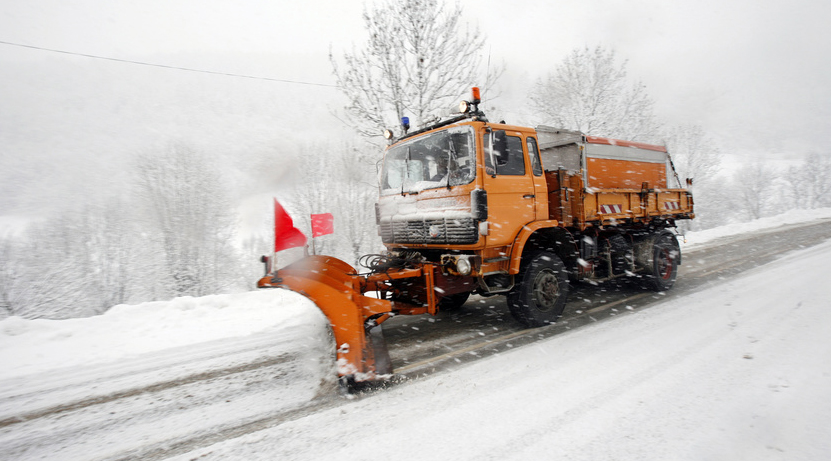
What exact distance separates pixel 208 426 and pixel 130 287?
15.9m

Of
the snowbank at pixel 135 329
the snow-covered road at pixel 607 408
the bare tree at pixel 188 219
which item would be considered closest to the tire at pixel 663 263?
the snow-covered road at pixel 607 408

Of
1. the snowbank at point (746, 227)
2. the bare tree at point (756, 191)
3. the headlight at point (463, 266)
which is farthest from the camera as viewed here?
the bare tree at point (756, 191)

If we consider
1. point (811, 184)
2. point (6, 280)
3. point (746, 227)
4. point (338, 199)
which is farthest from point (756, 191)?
point (6, 280)

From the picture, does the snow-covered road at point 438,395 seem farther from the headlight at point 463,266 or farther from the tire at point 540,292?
the headlight at point 463,266

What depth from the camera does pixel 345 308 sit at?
145 inches

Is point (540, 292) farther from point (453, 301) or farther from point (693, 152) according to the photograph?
point (693, 152)

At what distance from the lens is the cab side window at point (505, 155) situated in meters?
4.49

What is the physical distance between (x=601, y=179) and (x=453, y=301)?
9.46 ft

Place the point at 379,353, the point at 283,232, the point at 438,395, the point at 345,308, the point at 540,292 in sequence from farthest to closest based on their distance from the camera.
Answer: the point at 540,292 < the point at 379,353 < the point at 283,232 < the point at 345,308 < the point at 438,395

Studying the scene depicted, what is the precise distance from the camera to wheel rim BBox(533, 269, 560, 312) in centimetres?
513

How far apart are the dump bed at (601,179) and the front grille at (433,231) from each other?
1.75 metres

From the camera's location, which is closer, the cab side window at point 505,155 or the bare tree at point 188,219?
the cab side window at point 505,155

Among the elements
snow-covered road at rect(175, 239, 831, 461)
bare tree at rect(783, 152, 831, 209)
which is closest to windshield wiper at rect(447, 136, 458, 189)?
snow-covered road at rect(175, 239, 831, 461)

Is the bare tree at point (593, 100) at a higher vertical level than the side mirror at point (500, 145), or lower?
higher
